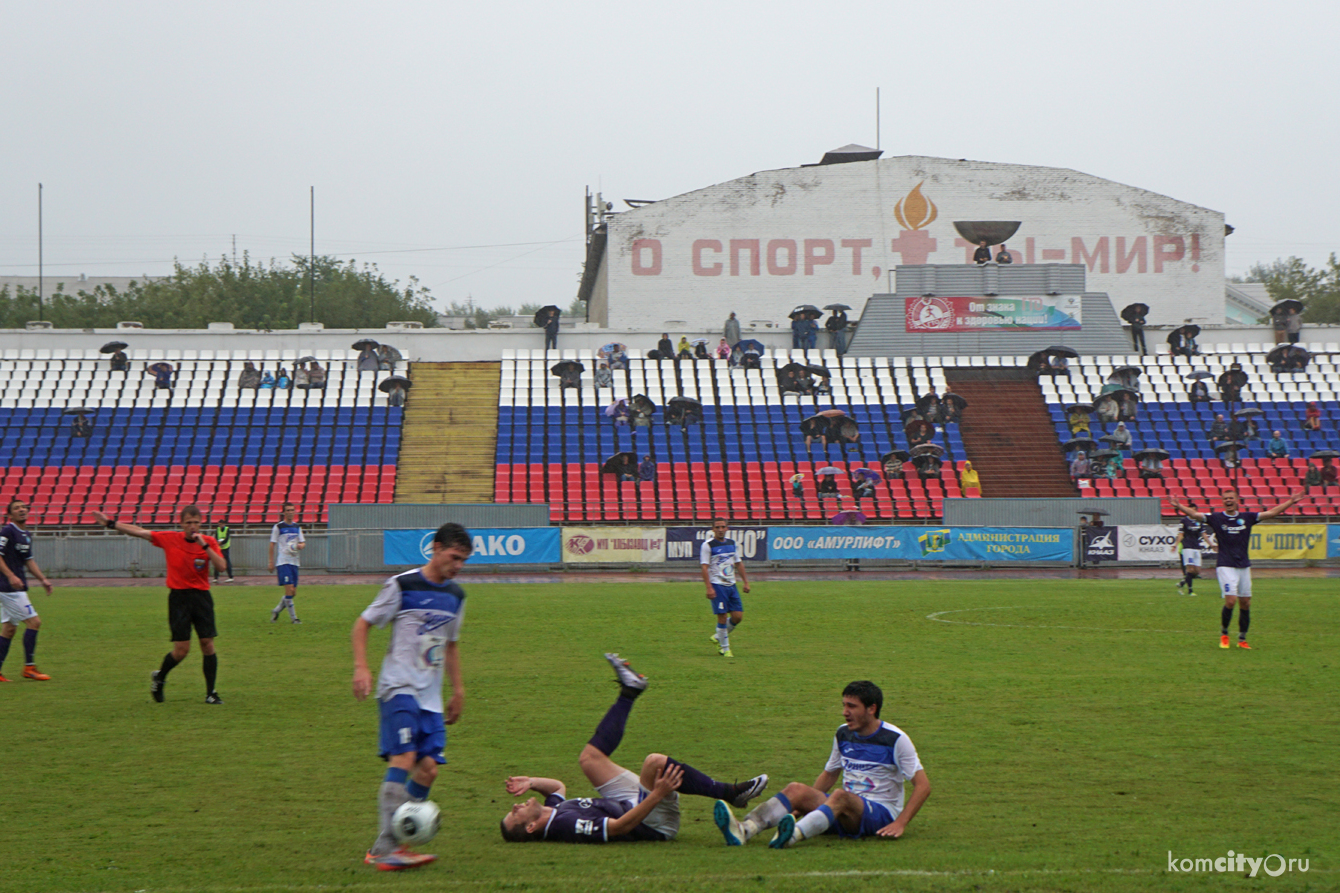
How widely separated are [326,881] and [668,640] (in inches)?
495

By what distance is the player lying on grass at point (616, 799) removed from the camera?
7.67 meters

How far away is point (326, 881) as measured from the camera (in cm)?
677

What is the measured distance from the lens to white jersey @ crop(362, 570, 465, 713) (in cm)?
750

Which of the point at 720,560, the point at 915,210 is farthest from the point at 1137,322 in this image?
the point at 720,560

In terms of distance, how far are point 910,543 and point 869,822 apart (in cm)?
2924

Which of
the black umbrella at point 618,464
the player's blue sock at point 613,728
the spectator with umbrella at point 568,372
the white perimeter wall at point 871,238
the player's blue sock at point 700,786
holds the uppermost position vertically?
the white perimeter wall at point 871,238

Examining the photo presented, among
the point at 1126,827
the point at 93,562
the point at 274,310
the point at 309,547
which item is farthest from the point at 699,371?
the point at 274,310

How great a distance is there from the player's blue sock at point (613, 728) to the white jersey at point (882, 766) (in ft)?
5.34

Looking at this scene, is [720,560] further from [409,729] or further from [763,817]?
[409,729]

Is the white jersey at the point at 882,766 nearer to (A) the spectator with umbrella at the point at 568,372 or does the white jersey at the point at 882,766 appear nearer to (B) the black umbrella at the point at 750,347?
(A) the spectator with umbrella at the point at 568,372

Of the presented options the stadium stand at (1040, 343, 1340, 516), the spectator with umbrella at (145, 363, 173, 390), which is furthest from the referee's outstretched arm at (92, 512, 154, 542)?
the spectator with umbrella at (145, 363, 173, 390)

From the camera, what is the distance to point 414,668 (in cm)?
752

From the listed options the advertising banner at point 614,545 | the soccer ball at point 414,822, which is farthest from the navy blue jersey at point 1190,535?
the soccer ball at point 414,822

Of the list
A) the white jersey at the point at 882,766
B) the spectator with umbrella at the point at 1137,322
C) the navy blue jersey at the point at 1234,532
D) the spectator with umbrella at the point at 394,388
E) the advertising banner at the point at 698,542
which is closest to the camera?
the white jersey at the point at 882,766
